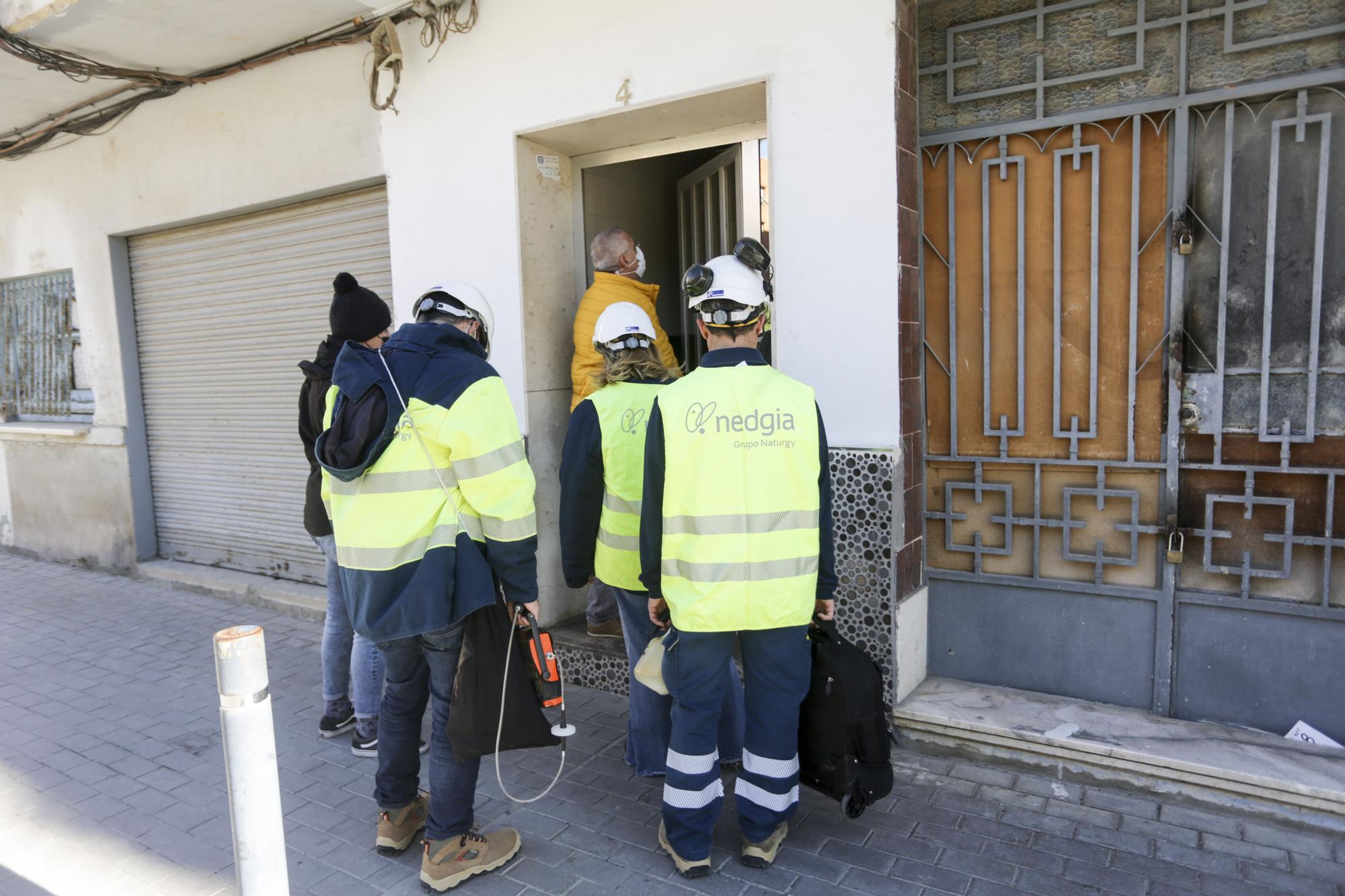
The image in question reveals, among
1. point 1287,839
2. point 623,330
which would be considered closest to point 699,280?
point 623,330

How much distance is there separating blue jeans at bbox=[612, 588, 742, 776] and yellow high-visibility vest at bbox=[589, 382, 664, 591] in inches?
5.1

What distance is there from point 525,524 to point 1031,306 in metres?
2.40

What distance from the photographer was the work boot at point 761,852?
3.03 metres

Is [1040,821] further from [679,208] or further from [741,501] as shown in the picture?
[679,208]

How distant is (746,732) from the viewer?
3.03 m

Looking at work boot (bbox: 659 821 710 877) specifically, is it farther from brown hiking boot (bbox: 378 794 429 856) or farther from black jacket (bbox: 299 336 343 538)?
black jacket (bbox: 299 336 343 538)

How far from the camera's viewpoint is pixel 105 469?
25.5 ft

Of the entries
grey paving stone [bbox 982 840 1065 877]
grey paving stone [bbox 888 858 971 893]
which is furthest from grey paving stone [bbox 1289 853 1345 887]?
grey paving stone [bbox 888 858 971 893]

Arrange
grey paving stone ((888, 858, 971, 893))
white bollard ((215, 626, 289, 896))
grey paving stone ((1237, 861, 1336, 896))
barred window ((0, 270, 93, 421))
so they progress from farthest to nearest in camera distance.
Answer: barred window ((0, 270, 93, 421)), grey paving stone ((888, 858, 971, 893)), grey paving stone ((1237, 861, 1336, 896)), white bollard ((215, 626, 289, 896))

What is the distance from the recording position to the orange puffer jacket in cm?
464

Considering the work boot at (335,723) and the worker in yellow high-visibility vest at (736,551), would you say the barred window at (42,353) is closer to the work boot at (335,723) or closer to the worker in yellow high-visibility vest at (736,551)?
the work boot at (335,723)

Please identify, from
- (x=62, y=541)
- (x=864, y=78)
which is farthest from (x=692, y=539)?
(x=62, y=541)

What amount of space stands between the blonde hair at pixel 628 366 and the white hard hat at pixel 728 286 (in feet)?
1.96

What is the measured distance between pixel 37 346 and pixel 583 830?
323 inches
